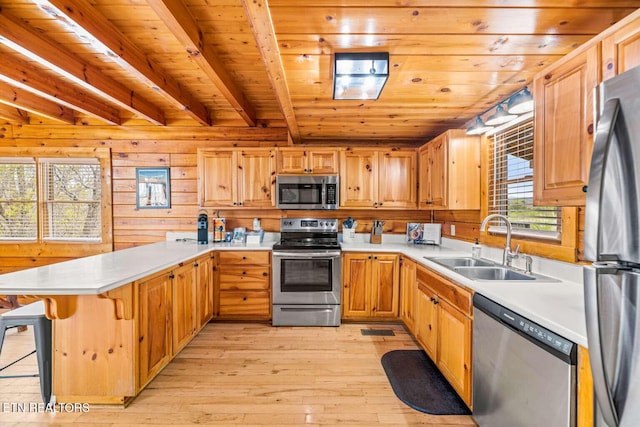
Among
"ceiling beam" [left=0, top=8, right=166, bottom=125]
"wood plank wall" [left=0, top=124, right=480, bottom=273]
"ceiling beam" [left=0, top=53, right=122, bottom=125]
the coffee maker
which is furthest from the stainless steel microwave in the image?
"ceiling beam" [left=0, top=53, right=122, bottom=125]

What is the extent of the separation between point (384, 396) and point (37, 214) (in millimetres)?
4682

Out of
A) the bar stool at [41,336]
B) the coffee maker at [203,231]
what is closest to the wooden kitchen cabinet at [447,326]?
the coffee maker at [203,231]

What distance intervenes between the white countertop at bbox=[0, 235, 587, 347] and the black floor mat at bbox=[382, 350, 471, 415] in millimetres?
836

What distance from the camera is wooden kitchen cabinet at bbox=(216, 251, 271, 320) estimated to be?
10.2ft

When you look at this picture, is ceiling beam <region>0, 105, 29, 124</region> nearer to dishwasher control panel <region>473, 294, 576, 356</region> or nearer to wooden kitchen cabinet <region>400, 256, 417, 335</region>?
wooden kitchen cabinet <region>400, 256, 417, 335</region>

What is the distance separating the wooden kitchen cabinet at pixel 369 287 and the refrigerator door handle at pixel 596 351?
2.23m

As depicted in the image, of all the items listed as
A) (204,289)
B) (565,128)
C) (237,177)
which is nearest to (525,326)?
(565,128)

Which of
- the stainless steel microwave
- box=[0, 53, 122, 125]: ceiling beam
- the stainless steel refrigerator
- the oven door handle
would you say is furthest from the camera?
the stainless steel microwave

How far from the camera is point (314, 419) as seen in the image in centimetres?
175

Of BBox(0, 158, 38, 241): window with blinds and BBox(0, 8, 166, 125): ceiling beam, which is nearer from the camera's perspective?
BBox(0, 8, 166, 125): ceiling beam

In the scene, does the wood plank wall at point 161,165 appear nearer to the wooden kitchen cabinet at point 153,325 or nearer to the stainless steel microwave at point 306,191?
the stainless steel microwave at point 306,191

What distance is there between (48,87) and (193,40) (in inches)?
74.6

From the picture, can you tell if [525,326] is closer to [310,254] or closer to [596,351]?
[596,351]

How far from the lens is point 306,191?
131 inches
